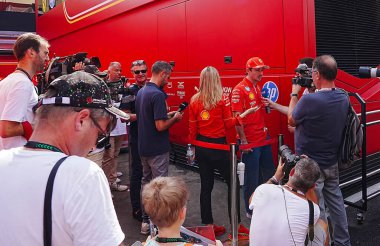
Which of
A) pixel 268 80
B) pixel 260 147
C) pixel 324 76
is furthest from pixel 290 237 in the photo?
pixel 268 80

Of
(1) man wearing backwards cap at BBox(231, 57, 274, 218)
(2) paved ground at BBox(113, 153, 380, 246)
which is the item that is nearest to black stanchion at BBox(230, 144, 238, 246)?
(2) paved ground at BBox(113, 153, 380, 246)

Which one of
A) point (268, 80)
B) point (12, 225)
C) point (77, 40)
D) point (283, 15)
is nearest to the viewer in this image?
point (12, 225)

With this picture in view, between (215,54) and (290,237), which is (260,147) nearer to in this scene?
(215,54)

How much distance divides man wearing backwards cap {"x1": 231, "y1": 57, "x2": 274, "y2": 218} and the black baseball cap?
293 cm

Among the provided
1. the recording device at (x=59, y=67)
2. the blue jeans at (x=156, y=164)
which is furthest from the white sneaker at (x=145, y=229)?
the recording device at (x=59, y=67)

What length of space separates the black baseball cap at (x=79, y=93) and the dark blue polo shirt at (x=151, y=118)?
239 centimetres

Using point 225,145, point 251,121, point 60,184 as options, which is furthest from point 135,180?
point 60,184

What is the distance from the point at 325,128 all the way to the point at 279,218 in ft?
3.71

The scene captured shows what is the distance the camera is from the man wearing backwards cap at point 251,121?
13.5 ft

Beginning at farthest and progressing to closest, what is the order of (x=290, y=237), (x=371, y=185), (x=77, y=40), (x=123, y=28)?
1. (x=77, y=40)
2. (x=123, y=28)
3. (x=371, y=185)
4. (x=290, y=237)

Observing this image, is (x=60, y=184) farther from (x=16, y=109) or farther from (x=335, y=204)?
(x=335, y=204)

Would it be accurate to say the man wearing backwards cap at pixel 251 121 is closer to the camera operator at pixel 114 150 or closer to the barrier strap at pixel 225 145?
the barrier strap at pixel 225 145

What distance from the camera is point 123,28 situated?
22.5 ft

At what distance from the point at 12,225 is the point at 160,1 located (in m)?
5.24
